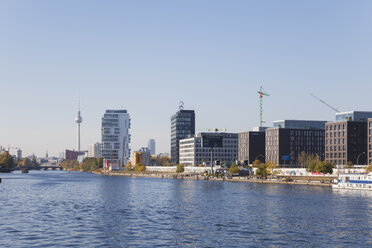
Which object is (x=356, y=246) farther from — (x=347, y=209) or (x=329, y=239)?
(x=347, y=209)

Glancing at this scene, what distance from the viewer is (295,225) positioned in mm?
78688

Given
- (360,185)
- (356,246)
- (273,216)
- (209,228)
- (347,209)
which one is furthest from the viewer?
(360,185)

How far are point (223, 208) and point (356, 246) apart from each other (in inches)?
1688

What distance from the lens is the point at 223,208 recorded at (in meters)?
103

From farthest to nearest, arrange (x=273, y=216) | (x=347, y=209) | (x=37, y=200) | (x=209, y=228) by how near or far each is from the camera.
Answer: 1. (x=37, y=200)
2. (x=347, y=209)
3. (x=273, y=216)
4. (x=209, y=228)

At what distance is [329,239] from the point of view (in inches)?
2623

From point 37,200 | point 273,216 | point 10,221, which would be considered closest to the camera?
point 10,221

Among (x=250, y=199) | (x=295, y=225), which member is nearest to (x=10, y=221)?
(x=295, y=225)

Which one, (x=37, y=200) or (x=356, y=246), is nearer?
(x=356, y=246)

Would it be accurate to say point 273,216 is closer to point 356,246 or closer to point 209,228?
point 209,228

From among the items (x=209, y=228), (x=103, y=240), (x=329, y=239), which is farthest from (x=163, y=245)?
(x=329, y=239)

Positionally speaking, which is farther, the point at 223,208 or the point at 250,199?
the point at 250,199

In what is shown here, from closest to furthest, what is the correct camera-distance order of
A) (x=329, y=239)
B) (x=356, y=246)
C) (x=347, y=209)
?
(x=356, y=246) < (x=329, y=239) < (x=347, y=209)

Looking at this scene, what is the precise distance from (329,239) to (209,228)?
56.3 ft
